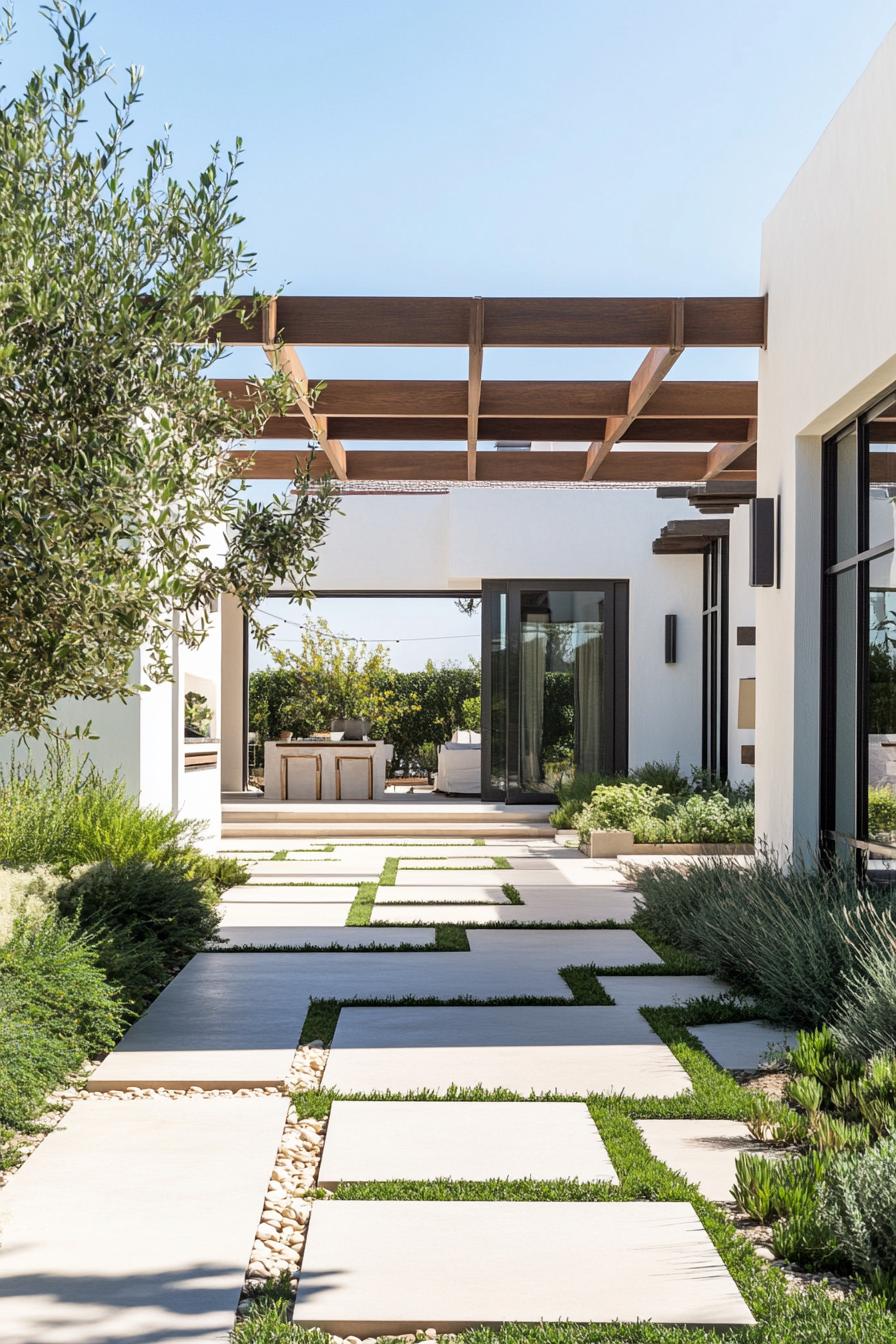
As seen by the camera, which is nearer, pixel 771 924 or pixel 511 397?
pixel 771 924

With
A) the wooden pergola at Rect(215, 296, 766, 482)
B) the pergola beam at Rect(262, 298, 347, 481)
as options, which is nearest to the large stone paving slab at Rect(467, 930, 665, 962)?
the pergola beam at Rect(262, 298, 347, 481)

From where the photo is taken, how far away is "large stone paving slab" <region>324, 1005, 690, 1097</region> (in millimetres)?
4137

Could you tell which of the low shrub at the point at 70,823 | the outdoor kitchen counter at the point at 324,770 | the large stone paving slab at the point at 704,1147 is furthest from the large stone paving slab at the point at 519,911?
the outdoor kitchen counter at the point at 324,770

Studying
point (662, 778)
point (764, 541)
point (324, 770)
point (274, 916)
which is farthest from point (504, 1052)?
point (324, 770)

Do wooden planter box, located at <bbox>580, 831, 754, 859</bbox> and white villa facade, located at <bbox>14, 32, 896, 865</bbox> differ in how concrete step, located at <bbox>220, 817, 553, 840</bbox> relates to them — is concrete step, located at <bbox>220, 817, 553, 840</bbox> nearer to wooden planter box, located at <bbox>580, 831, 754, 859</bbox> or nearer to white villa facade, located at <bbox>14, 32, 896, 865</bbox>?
white villa facade, located at <bbox>14, 32, 896, 865</bbox>

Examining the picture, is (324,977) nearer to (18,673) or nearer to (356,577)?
(18,673)

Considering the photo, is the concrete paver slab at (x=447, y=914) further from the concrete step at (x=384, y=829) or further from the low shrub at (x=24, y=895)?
the concrete step at (x=384, y=829)

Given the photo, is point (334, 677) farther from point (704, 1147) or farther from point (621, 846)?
point (704, 1147)

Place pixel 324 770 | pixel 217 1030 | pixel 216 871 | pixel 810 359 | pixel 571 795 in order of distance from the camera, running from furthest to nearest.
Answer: pixel 324 770
pixel 571 795
pixel 216 871
pixel 810 359
pixel 217 1030

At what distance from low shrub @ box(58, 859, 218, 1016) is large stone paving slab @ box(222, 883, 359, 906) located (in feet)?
4.45

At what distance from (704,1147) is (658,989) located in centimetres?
212

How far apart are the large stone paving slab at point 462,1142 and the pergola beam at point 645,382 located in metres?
4.36

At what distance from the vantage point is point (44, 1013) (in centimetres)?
423

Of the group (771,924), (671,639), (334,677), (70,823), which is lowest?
(771,924)
